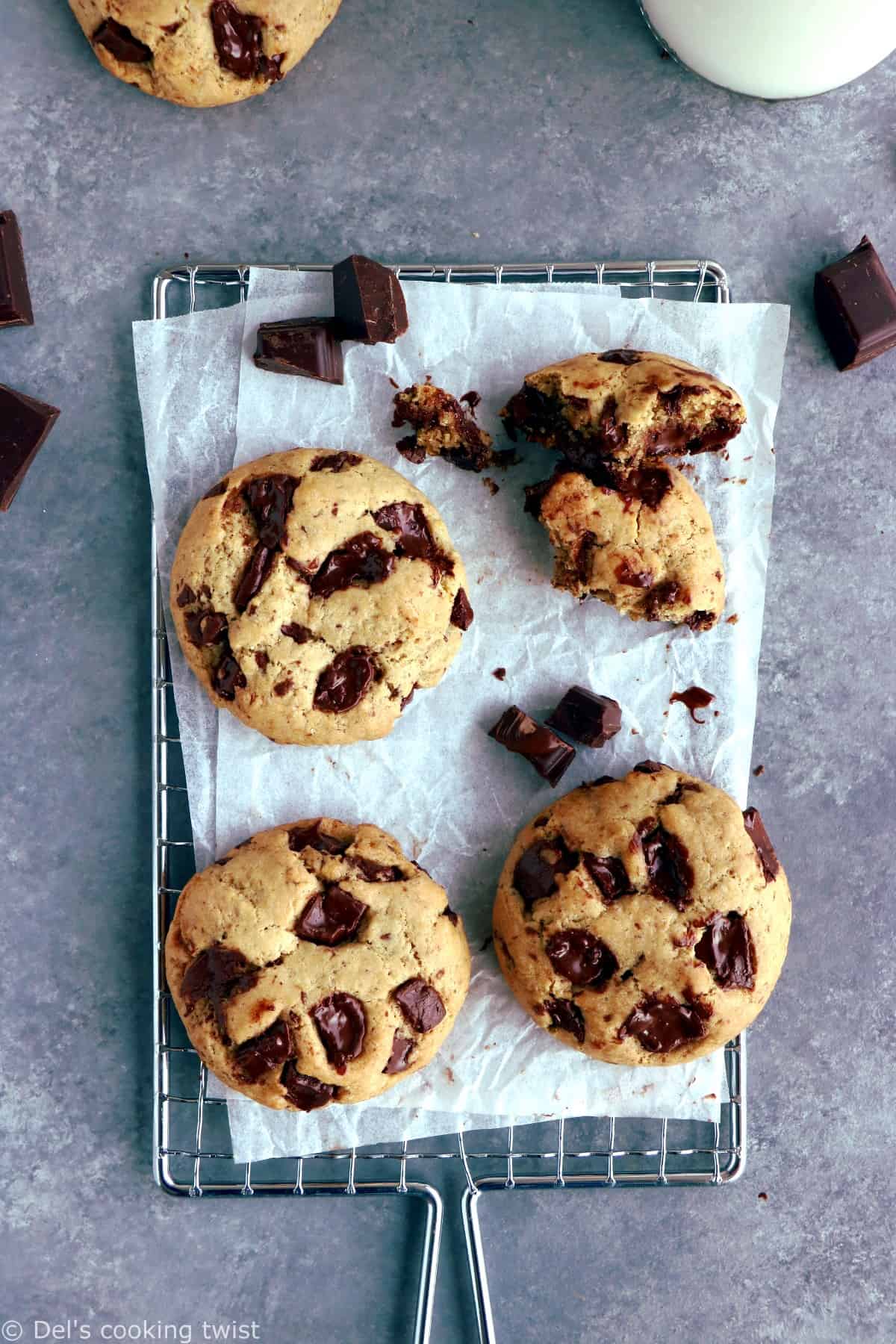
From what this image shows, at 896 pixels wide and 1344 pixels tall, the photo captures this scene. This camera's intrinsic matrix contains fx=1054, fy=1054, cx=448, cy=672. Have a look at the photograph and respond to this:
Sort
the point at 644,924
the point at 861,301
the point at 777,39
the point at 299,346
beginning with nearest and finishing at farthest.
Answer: the point at 777,39 → the point at 644,924 → the point at 299,346 → the point at 861,301

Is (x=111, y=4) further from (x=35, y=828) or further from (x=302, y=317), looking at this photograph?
(x=35, y=828)

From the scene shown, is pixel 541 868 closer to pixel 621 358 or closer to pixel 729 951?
pixel 729 951

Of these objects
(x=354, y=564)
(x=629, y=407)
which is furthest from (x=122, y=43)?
(x=629, y=407)

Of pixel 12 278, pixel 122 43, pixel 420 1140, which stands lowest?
pixel 420 1140

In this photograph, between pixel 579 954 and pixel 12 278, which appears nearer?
pixel 579 954

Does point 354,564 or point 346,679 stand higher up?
point 354,564

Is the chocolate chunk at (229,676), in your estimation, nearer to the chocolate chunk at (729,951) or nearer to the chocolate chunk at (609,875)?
the chocolate chunk at (609,875)
